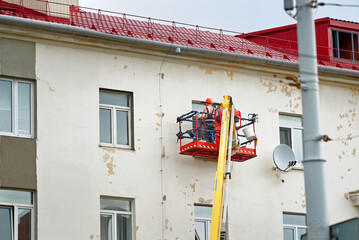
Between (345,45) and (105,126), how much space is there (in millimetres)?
10292

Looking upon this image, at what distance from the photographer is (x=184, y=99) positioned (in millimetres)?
23766

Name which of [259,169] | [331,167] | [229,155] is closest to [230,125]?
[229,155]

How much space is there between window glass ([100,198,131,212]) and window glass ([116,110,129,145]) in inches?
63.1

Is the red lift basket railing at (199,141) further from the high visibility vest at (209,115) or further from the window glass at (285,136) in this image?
the window glass at (285,136)

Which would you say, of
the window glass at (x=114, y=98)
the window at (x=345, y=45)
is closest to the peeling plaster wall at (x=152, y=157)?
the window glass at (x=114, y=98)

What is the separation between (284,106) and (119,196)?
641 cm

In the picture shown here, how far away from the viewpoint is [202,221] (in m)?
23.3

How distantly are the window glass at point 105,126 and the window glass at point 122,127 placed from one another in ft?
0.84

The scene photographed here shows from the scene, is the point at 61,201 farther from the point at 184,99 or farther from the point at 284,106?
the point at 284,106

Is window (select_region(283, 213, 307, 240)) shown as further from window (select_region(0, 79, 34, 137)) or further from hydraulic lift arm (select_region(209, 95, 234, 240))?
window (select_region(0, 79, 34, 137))

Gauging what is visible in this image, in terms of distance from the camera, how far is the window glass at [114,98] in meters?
22.7

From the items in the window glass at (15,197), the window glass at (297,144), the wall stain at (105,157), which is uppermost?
the window glass at (297,144)

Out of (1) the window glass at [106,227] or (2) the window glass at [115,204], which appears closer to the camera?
(1) the window glass at [106,227]

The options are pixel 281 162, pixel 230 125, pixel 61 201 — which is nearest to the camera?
pixel 61 201
